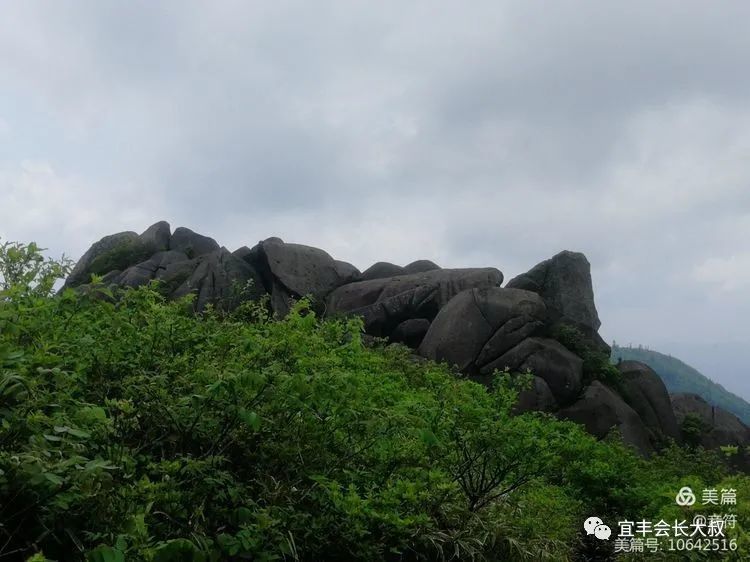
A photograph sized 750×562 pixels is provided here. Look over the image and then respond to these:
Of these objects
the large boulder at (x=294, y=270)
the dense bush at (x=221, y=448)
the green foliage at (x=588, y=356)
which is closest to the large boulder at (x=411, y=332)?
the large boulder at (x=294, y=270)

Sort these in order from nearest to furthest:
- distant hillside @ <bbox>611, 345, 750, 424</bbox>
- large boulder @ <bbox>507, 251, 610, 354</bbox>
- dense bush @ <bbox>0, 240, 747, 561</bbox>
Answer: dense bush @ <bbox>0, 240, 747, 561</bbox>, large boulder @ <bbox>507, 251, 610, 354</bbox>, distant hillside @ <bbox>611, 345, 750, 424</bbox>

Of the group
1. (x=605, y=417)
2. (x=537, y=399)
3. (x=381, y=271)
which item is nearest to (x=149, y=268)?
(x=381, y=271)

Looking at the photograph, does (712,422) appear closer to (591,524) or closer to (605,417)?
(605,417)

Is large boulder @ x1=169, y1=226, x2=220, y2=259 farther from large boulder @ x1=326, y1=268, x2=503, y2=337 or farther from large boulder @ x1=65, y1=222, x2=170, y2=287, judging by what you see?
large boulder @ x1=326, y1=268, x2=503, y2=337

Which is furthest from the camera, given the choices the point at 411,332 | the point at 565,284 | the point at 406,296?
the point at 565,284

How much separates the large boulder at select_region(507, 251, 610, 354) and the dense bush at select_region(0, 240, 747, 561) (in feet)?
72.8

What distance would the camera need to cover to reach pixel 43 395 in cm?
383

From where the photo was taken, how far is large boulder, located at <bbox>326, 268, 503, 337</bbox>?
89.6ft

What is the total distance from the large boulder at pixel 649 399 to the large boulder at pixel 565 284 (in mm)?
4086

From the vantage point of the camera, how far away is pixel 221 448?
16.5ft

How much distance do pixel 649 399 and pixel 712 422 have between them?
6.46m

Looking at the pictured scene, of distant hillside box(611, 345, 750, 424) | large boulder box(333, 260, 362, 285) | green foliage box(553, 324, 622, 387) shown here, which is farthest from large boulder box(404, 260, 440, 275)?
distant hillside box(611, 345, 750, 424)

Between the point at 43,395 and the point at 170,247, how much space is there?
33.4m

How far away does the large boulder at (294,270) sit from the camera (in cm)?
2986
